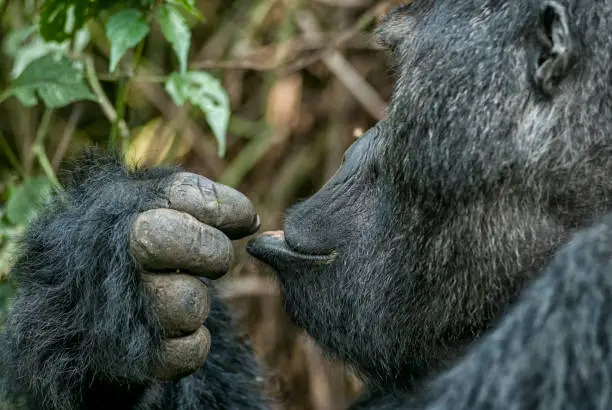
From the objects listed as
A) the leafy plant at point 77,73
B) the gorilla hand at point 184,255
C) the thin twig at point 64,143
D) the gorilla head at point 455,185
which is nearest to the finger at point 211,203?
the gorilla hand at point 184,255

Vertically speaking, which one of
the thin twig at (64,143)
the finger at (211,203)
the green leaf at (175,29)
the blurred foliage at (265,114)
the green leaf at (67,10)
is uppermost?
the green leaf at (67,10)

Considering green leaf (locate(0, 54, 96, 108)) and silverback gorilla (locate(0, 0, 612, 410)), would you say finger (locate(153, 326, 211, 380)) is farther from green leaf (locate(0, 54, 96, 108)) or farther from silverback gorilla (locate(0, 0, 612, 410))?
green leaf (locate(0, 54, 96, 108))

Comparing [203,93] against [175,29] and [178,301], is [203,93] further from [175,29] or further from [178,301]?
[178,301]

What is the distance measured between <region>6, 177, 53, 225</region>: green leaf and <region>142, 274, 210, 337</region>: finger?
2.40 ft

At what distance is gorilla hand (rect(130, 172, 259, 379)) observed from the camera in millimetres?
1907

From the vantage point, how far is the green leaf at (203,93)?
2580 millimetres

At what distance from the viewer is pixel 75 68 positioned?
263 centimetres

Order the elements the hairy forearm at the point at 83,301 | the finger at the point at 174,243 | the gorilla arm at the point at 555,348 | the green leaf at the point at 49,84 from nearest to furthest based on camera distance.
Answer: the gorilla arm at the point at 555,348
the finger at the point at 174,243
the hairy forearm at the point at 83,301
the green leaf at the point at 49,84

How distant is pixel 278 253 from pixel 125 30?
26.6 inches

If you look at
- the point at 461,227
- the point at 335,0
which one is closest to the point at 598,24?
the point at 461,227

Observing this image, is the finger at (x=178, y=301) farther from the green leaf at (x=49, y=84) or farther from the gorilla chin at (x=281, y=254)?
the green leaf at (x=49, y=84)

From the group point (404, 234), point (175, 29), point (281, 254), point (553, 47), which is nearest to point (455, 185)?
point (404, 234)

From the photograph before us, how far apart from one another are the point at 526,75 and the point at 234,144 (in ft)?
9.66

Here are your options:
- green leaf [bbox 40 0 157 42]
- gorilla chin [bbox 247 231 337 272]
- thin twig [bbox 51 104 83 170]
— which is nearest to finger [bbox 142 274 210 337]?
gorilla chin [bbox 247 231 337 272]
